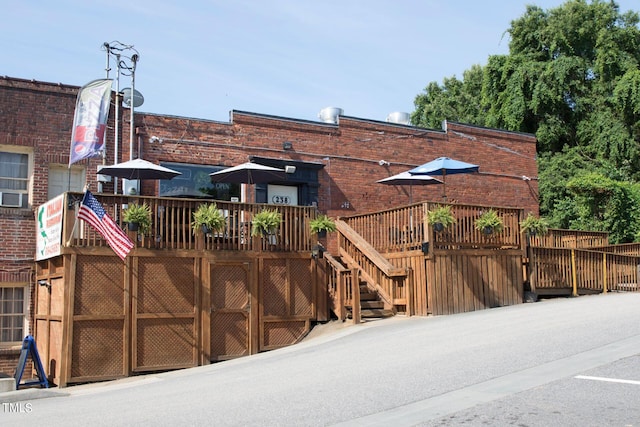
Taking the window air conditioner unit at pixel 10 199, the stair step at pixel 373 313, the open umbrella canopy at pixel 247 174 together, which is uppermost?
the open umbrella canopy at pixel 247 174

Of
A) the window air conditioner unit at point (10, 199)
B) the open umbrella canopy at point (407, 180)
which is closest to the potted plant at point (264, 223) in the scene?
the open umbrella canopy at point (407, 180)

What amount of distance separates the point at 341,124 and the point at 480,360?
39.7 feet

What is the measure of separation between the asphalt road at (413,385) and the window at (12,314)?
11.1ft

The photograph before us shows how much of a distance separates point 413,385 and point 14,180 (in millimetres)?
11268

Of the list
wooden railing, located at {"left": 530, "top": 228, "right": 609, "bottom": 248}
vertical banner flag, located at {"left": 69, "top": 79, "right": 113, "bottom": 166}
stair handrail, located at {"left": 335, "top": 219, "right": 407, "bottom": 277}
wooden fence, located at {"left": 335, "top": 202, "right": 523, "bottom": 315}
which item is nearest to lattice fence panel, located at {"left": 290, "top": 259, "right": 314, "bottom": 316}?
wooden fence, located at {"left": 335, "top": 202, "right": 523, "bottom": 315}

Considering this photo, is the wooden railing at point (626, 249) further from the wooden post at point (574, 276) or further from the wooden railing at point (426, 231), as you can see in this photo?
the wooden railing at point (426, 231)

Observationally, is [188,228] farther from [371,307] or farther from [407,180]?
[407,180]

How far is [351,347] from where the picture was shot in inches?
464

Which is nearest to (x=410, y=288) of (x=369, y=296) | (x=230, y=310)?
(x=369, y=296)

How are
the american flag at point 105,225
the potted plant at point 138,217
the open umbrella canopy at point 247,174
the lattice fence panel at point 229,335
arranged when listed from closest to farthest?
the american flag at point 105,225 < the potted plant at point 138,217 < the lattice fence panel at point 229,335 < the open umbrella canopy at point 247,174

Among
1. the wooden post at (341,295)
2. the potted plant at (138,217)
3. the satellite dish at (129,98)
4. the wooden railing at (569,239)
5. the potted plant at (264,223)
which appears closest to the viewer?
the potted plant at (138,217)

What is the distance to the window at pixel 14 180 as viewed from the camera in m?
15.5

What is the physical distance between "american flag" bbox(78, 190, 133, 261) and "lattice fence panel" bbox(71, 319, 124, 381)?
148cm

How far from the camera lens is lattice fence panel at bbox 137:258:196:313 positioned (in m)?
13.8
